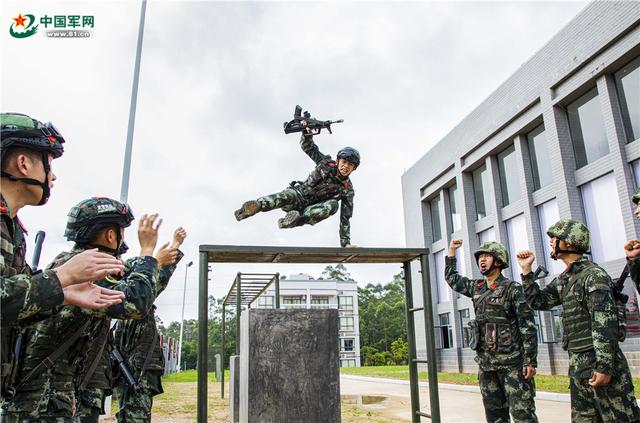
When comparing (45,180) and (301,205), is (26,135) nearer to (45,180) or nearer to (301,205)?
(45,180)

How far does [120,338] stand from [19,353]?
232cm

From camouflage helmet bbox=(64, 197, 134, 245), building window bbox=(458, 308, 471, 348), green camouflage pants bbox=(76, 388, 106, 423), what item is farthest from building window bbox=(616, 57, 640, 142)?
green camouflage pants bbox=(76, 388, 106, 423)

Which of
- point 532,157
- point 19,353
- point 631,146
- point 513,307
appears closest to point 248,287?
point 513,307

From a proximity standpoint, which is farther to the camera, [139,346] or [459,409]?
[459,409]

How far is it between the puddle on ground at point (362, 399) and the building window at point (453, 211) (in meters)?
12.9

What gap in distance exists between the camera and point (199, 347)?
4.89 metres

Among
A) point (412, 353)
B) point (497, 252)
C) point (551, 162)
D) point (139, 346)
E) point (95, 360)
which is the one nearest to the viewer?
point (95, 360)

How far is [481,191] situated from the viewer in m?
23.3

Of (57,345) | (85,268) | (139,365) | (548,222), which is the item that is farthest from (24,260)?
(548,222)

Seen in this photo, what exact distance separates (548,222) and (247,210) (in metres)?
15.8

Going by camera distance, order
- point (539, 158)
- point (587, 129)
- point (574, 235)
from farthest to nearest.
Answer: point (539, 158), point (587, 129), point (574, 235)

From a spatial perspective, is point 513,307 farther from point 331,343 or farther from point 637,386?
point 637,386

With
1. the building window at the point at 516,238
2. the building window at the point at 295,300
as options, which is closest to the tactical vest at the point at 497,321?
the building window at the point at 516,238

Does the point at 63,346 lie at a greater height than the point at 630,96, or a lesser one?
lesser
